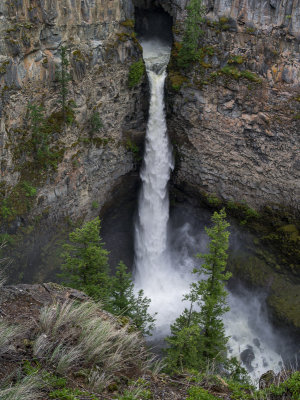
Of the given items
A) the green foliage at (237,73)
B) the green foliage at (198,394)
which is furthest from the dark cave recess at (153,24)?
the green foliage at (198,394)

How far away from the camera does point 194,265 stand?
2783 cm

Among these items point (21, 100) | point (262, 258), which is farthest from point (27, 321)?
point (262, 258)

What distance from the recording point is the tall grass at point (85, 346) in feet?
26.4

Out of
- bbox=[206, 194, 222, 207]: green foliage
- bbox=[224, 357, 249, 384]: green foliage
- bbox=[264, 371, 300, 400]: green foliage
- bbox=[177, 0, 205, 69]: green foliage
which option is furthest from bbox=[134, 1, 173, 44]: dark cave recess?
bbox=[264, 371, 300, 400]: green foliage

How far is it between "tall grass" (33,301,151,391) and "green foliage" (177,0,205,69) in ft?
68.4

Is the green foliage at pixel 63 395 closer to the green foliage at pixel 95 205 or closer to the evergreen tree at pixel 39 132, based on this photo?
the evergreen tree at pixel 39 132

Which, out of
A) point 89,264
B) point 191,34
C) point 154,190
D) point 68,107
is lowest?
point 154,190

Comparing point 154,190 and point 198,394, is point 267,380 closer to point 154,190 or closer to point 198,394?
point 198,394

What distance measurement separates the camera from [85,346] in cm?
861

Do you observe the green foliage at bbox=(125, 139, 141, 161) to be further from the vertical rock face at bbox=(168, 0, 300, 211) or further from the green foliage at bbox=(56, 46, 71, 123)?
the green foliage at bbox=(56, 46, 71, 123)

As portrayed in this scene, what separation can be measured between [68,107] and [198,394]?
19.0 m

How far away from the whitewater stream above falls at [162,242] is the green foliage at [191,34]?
207 centimetres

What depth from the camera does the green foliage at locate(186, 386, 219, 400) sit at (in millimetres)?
8031

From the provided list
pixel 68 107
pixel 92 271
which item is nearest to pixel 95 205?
pixel 68 107
